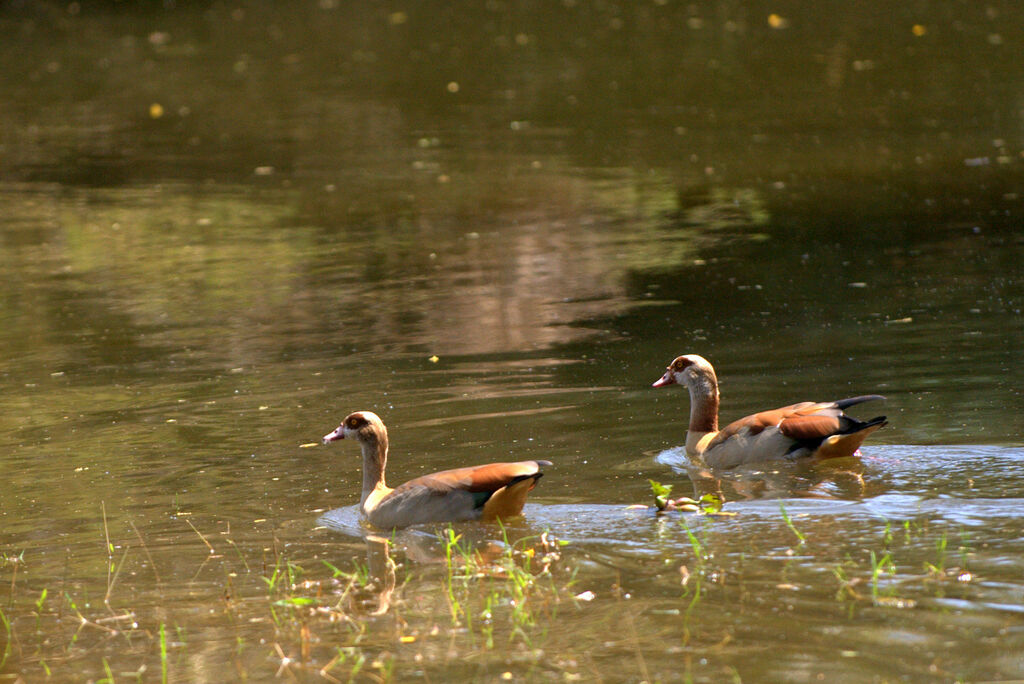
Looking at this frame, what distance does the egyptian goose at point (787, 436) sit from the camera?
29.7 feet

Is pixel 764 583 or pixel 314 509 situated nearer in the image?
pixel 764 583

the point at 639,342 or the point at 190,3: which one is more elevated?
the point at 190,3

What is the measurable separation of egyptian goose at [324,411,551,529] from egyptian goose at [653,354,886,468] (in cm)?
149

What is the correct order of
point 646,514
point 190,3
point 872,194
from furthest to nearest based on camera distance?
point 190,3
point 872,194
point 646,514

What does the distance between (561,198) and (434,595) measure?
12.6 m

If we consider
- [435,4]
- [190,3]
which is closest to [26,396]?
[435,4]

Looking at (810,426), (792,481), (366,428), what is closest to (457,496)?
(366,428)

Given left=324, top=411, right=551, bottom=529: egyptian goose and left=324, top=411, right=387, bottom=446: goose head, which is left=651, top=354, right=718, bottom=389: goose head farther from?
left=324, top=411, right=387, bottom=446: goose head

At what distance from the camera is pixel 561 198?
19.5m

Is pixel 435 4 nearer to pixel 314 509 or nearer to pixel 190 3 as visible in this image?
pixel 190 3

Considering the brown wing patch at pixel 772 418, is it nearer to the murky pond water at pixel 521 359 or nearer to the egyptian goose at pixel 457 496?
the murky pond water at pixel 521 359

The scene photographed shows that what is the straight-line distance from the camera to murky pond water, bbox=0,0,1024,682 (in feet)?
22.3

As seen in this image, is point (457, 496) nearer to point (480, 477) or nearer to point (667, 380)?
point (480, 477)

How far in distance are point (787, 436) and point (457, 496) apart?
2083 millimetres
